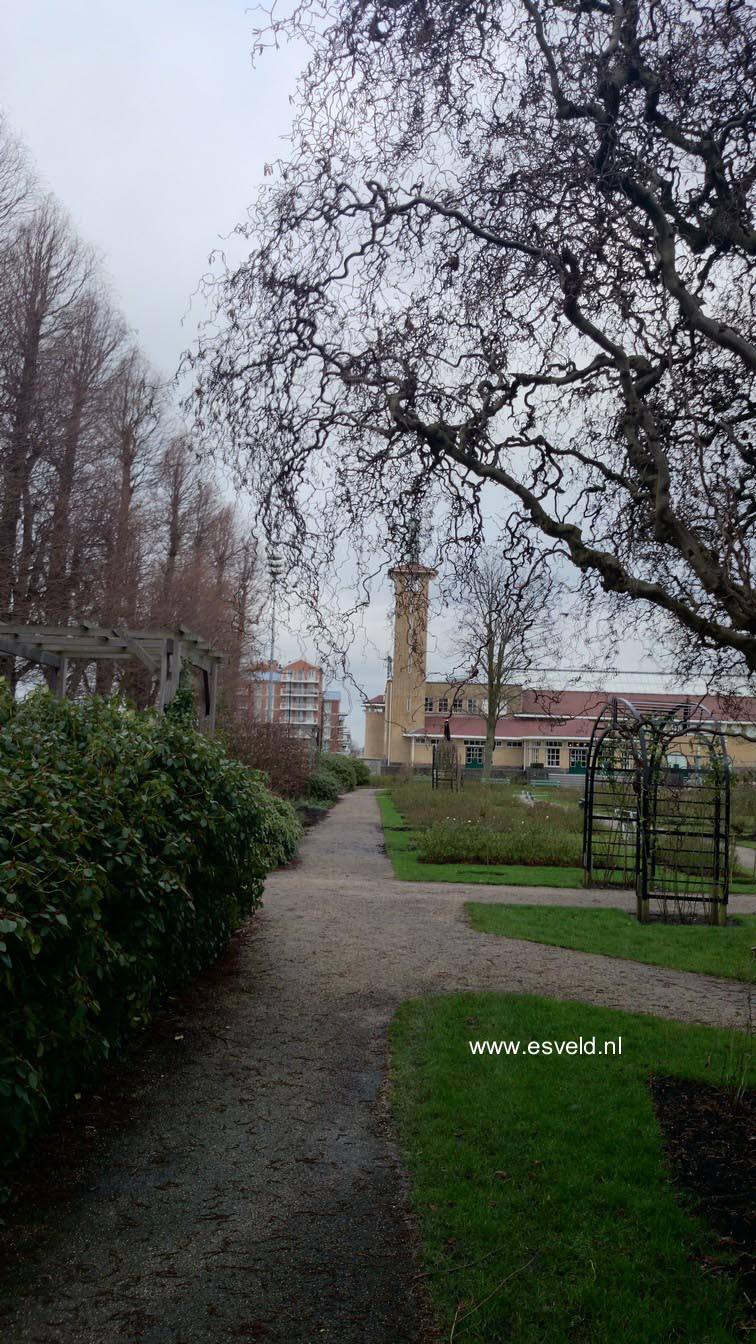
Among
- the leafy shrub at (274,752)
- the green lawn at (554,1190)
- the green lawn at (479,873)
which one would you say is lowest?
the green lawn at (479,873)

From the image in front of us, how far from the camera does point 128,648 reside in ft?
45.9

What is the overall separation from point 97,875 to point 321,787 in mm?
23440

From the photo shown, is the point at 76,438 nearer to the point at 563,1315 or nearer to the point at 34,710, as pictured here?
the point at 34,710

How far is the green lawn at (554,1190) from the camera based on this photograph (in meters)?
2.88

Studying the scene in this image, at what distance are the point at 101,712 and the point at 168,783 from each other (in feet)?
4.23

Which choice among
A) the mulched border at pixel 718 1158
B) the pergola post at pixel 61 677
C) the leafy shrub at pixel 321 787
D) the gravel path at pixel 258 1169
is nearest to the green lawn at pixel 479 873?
the gravel path at pixel 258 1169

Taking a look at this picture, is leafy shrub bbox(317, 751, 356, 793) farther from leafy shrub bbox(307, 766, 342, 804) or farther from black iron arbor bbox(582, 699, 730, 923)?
black iron arbor bbox(582, 699, 730, 923)

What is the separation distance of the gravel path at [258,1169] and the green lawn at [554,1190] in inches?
7.6

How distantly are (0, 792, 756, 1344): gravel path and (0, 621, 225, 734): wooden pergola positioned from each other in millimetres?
5363

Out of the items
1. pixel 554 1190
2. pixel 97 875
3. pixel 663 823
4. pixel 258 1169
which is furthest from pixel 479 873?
pixel 97 875

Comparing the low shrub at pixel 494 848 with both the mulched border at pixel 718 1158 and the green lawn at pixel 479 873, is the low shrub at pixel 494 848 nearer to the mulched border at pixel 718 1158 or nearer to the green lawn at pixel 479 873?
the green lawn at pixel 479 873

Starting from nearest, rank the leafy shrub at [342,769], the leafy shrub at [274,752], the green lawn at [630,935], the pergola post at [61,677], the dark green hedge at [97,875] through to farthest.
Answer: the dark green hedge at [97,875] → the green lawn at [630,935] → the pergola post at [61,677] → the leafy shrub at [274,752] → the leafy shrub at [342,769]

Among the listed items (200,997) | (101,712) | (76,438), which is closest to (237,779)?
(101,712)

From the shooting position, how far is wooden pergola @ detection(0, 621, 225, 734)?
12.5 metres
